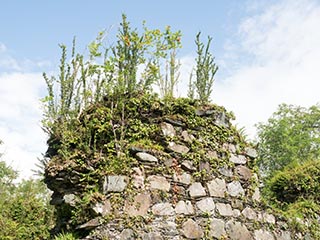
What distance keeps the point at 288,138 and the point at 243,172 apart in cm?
1707

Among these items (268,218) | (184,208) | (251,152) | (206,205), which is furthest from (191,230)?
(251,152)

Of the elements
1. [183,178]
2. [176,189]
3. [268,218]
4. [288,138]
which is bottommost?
[268,218]

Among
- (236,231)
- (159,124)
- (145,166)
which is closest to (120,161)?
(145,166)

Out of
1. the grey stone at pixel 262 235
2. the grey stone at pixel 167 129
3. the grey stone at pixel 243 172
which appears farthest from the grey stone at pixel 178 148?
the grey stone at pixel 262 235

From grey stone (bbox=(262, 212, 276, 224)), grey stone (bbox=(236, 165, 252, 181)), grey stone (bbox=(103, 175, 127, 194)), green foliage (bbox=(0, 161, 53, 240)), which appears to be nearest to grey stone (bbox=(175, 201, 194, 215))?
grey stone (bbox=(103, 175, 127, 194))

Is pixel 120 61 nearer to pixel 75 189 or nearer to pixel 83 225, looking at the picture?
pixel 75 189

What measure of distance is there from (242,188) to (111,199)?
1.98 m

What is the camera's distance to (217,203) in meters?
4.92

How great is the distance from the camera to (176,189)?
182 inches

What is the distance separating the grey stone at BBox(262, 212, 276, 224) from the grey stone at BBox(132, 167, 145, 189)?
2011 mm

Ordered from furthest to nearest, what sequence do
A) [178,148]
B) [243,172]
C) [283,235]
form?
[283,235], [243,172], [178,148]

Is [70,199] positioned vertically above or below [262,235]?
above

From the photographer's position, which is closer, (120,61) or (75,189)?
(75,189)

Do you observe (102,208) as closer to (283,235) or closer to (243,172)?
(243,172)
